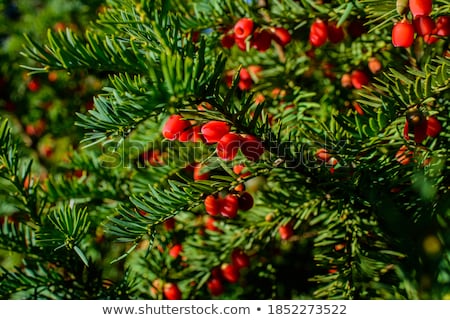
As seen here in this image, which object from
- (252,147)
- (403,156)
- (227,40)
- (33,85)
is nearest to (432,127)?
(403,156)

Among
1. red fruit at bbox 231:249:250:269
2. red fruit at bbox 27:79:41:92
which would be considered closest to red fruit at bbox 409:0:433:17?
red fruit at bbox 231:249:250:269

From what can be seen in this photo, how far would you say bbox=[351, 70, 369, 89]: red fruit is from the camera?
2.45ft

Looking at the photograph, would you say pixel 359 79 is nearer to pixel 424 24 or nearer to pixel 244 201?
pixel 424 24

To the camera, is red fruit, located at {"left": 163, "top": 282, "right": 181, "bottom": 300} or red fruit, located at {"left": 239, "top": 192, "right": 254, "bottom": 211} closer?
red fruit, located at {"left": 239, "top": 192, "right": 254, "bottom": 211}

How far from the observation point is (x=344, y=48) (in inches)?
32.6

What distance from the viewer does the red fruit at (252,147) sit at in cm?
49

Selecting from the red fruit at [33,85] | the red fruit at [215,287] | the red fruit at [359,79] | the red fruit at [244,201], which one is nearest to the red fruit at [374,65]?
the red fruit at [359,79]

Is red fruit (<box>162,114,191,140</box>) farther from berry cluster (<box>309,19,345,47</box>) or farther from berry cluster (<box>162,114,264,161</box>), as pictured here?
berry cluster (<box>309,19,345,47</box>)

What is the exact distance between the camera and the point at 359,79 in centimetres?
75

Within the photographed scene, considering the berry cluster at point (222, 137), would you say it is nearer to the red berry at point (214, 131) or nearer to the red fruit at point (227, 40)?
the red berry at point (214, 131)

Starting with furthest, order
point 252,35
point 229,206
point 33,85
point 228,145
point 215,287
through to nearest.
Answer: point 33,85, point 215,287, point 252,35, point 229,206, point 228,145

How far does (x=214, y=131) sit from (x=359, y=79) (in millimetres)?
376

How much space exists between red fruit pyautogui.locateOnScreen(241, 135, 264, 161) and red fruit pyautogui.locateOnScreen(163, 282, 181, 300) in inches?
13.7
